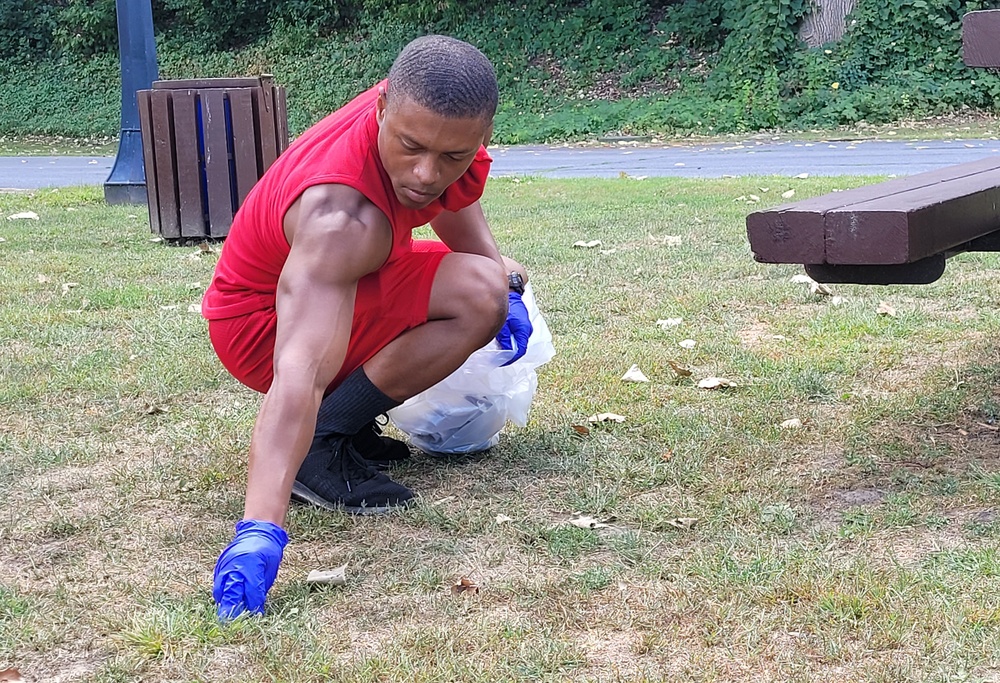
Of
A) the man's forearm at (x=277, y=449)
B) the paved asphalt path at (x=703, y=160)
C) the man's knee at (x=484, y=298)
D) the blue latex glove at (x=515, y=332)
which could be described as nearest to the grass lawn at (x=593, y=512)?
the man's forearm at (x=277, y=449)

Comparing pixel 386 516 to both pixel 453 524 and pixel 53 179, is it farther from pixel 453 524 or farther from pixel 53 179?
pixel 53 179

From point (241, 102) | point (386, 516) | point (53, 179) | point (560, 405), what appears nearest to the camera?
point (386, 516)

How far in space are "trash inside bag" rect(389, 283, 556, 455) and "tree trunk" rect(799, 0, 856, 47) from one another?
601 inches

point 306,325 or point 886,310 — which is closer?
point 306,325

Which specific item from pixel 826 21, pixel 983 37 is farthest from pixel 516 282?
pixel 826 21

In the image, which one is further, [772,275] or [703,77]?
[703,77]

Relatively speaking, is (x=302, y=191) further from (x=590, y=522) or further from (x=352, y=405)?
(x=590, y=522)

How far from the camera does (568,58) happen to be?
20.1 meters

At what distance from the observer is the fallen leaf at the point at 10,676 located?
1.94 m

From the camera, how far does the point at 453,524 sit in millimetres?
2617

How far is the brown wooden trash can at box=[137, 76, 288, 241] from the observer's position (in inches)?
261

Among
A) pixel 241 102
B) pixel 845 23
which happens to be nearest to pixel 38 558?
pixel 241 102

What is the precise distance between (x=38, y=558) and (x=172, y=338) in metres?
1.93

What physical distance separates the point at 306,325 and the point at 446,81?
0.52 m
